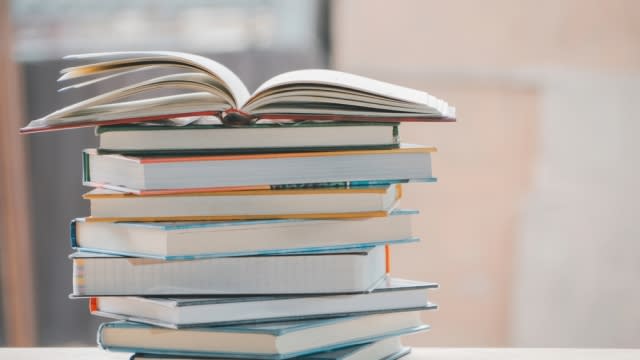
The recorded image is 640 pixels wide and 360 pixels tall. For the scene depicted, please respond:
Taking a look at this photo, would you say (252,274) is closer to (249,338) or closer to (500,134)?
(249,338)

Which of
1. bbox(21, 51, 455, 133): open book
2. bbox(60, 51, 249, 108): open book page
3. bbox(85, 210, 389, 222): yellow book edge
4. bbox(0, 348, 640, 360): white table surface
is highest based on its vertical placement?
bbox(60, 51, 249, 108): open book page

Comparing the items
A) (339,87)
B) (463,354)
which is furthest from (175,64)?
(463,354)

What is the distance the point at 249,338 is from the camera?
0.80 metres

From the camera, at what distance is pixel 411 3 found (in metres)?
2.55

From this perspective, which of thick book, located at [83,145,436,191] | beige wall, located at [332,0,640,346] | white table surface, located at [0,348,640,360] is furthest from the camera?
beige wall, located at [332,0,640,346]

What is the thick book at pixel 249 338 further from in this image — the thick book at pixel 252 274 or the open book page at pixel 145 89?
the open book page at pixel 145 89

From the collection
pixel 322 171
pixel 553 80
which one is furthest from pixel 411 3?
pixel 322 171

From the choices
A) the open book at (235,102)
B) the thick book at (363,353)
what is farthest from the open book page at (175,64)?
the thick book at (363,353)

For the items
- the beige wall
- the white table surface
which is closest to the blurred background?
the beige wall

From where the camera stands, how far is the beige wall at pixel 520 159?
8.18ft

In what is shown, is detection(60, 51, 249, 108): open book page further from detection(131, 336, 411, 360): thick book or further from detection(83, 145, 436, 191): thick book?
detection(131, 336, 411, 360): thick book

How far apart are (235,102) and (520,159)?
1837 millimetres

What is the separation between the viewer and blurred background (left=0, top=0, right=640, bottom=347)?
2.49 meters

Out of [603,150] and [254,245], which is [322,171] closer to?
[254,245]
